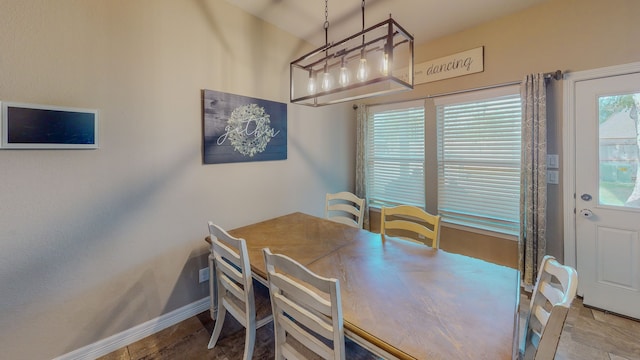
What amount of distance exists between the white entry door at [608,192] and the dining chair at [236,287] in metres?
2.79

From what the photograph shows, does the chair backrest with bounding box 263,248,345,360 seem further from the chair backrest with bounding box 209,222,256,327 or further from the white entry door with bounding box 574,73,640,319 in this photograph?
the white entry door with bounding box 574,73,640,319

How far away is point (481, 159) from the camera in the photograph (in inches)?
112

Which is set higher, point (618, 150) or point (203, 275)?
point (618, 150)

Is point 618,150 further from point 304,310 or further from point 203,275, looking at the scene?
point 203,275

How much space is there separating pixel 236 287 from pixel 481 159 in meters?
2.78

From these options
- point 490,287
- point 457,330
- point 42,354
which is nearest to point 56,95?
point 42,354

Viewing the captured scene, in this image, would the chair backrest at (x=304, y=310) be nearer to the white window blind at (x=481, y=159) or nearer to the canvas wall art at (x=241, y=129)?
the canvas wall art at (x=241, y=129)

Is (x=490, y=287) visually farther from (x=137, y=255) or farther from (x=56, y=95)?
(x=56, y=95)

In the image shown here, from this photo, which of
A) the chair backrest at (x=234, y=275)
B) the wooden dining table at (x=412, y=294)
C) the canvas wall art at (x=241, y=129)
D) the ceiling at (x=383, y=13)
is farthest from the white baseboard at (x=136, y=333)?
the ceiling at (x=383, y=13)

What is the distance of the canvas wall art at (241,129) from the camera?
2.26 m

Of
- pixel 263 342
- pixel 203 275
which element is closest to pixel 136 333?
pixel 203 275

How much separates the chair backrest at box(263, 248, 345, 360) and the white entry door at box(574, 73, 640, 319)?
2563 millimetres

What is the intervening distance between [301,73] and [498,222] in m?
2.78

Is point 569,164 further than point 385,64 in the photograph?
Yes
